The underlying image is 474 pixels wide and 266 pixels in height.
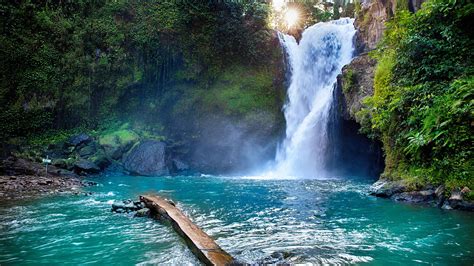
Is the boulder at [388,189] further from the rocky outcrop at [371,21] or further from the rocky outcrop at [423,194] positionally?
the rocky outcrop at [371,21]

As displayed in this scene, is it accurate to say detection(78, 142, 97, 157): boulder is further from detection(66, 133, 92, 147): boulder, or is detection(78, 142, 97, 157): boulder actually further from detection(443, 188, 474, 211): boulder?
detection(443, 188, 474, 211): boulder

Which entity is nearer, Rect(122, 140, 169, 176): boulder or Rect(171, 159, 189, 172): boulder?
Rect(122, 140, 169, 176): boulder

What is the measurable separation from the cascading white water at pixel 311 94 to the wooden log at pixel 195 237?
38.5 feet

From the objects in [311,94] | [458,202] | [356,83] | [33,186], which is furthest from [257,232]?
[311,94]

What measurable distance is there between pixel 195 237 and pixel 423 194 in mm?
6665

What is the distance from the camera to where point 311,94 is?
69.2ft

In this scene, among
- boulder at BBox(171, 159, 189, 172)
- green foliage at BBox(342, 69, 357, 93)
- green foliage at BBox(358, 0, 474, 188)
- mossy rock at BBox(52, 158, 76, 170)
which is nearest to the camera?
green foliage at BBox(358, 0, 474, 188)

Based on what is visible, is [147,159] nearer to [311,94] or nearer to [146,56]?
[146,56]

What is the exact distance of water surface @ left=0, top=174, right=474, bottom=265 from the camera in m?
4.88

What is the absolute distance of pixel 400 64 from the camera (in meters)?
11.2

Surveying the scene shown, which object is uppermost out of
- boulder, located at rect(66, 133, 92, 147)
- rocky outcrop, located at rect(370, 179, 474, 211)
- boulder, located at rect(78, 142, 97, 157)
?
boulder, located at rect(66, 133, 92, 147)

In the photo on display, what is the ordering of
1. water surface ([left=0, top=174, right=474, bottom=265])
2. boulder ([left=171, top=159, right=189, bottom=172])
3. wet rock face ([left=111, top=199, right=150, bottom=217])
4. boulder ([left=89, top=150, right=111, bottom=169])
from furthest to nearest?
1. boulder ([left=171, top=159, right=189, bottom=172])
2. boulder ([left=89, top=150, right=111, bottom=169])
3. wet rock face ([left=111, top=199, right=150, bottom=217])
4. water surface ([left=0, top=174, right=474, bottom=265])

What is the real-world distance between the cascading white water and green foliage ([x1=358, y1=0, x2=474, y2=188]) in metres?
6.09

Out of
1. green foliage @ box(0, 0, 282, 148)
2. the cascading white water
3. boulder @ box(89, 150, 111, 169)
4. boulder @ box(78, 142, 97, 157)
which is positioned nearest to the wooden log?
the cascading white water
